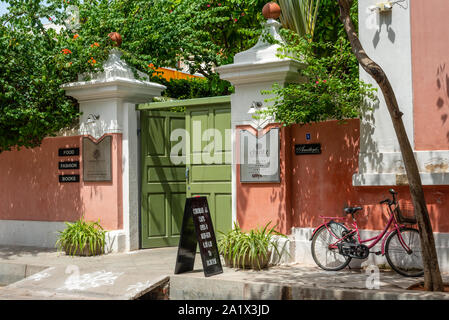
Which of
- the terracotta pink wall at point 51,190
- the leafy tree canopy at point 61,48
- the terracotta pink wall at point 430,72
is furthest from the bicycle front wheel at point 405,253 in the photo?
the terracotta pink wall at point 51,190

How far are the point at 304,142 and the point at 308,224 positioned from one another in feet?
4.15

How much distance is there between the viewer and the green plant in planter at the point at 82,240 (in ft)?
34.5

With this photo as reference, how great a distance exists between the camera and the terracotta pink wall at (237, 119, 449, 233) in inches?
336

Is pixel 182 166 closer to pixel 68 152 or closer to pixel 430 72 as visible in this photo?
pixel 68 152

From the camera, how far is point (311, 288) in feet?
23.4

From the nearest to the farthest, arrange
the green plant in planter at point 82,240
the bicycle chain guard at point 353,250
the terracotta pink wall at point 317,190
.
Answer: the bicycle chain guard at point 353,250
the terracotta pink wall at point 317,190
the green plant in planter at point 82,240

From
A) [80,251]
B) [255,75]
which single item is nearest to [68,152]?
[80,251]

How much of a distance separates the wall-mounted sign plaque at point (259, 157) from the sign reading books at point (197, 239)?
47.2 inches

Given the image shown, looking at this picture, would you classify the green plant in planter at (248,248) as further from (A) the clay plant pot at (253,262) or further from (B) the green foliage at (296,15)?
(B) the green foliage at (296,15)

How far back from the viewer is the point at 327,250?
8555 mm

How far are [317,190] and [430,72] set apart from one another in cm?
236

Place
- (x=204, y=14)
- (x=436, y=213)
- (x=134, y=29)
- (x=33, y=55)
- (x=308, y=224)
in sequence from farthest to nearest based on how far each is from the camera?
(x=204, y=14) < (x=134, y=29) < (x=33, y=55) < (x=308, y=224) < (x=436, y=213)
